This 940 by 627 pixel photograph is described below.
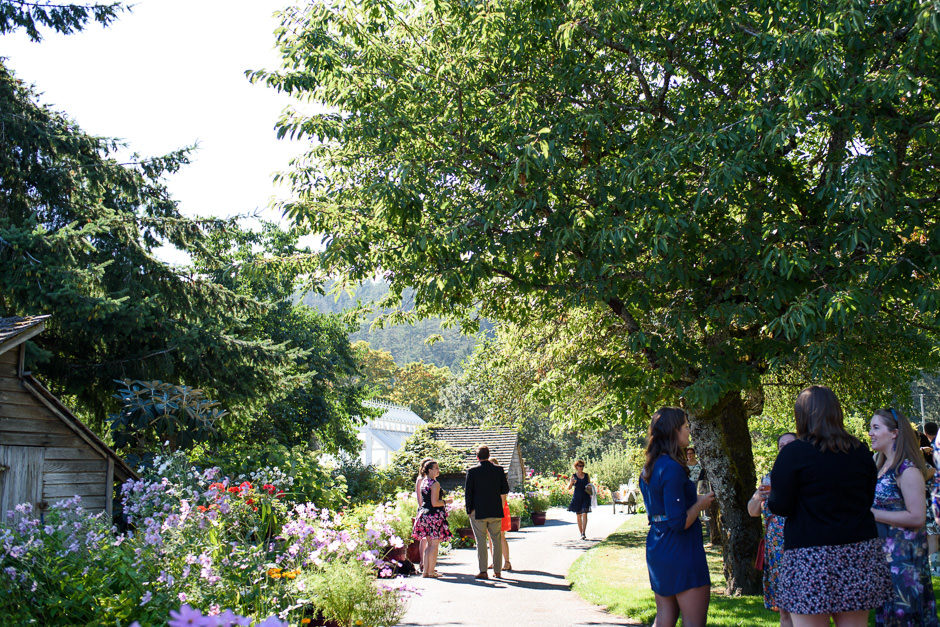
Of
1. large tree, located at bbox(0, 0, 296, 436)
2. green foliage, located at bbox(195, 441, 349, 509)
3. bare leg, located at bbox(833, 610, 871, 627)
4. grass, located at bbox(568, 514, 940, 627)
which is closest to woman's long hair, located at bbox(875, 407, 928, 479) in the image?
bare leg, located at bbox(833, 610, 871, 627)

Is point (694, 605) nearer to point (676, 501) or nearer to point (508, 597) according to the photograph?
point (676, 501)

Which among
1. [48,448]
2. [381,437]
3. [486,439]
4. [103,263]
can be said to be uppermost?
[103,263]

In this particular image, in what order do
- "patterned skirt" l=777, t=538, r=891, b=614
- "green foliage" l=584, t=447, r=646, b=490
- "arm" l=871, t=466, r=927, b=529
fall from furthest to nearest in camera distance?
"green foliage" l=584, t=447, r=646, b=490, "arm" l=871, t=466, r=927, b=529, "patterned skirt" l=777, t=538, r=891, b=614

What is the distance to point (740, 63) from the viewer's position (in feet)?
28.2

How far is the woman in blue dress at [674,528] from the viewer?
15.5 feet

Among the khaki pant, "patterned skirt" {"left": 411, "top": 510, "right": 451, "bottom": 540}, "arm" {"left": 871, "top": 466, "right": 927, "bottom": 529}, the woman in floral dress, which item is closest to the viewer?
"arm" {"left": 871, "top": 466, "right": 927, "bottom": 529}

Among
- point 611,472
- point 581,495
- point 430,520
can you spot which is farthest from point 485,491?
point 611,472

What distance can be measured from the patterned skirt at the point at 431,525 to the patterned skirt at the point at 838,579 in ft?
24.4

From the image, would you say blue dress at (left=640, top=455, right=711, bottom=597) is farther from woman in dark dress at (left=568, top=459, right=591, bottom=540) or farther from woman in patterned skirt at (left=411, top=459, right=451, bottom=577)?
woman in dark dress at (left=568, top=459, right=591, bottom=540)

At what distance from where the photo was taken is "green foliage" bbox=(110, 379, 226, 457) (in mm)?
12062

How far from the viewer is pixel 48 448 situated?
9.38 meters

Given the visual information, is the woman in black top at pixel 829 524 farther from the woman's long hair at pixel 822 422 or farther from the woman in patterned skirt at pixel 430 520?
the woman in patterned skirt at pixel 430 520

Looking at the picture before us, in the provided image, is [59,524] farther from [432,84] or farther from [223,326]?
[223,326]

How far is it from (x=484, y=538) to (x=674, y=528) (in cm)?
670
